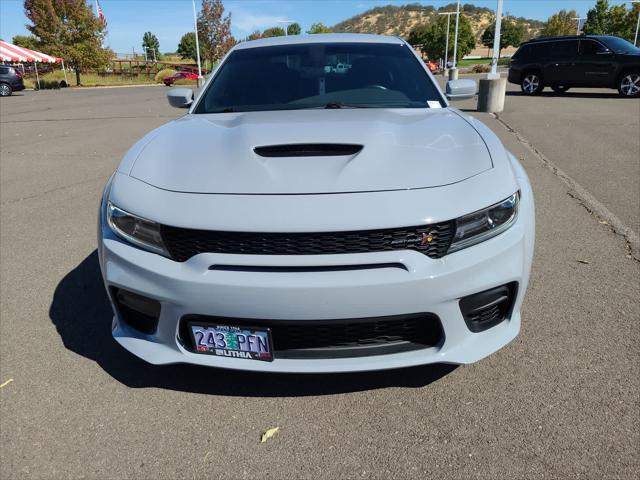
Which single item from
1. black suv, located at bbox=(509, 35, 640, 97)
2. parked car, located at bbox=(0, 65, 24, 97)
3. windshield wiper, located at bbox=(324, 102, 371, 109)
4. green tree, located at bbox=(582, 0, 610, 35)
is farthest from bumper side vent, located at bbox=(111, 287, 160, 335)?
green tree, located at bbox=(582, 0, 610, 35)

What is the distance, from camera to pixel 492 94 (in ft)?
40.2

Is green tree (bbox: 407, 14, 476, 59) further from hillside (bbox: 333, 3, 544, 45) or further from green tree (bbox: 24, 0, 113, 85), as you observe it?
hillside (bbox: 333, 3, 544, 45)

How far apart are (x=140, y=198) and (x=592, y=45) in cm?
1717

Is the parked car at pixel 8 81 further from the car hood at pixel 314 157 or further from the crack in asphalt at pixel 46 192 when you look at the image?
the car hood at pixel 314 157

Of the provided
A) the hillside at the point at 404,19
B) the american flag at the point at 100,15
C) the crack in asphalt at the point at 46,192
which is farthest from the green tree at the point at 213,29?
the hillside at the point at 404,19

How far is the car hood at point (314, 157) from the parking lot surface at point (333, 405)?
3.14ft

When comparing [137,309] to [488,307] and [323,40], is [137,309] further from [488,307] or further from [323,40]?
[323,40]

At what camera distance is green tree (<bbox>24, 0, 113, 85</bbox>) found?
42438mm

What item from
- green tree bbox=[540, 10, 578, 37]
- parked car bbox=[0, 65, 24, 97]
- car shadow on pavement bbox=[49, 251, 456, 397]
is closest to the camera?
car shadow on pavement bbox=[49, 251, 456, 397]

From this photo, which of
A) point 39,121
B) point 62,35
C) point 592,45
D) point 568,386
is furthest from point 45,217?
point 62,35

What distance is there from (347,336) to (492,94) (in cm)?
1178

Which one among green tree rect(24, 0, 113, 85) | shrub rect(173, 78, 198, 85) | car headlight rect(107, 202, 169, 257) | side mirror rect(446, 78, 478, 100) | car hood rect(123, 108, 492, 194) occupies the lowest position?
shrub rect(173, 78, 198, 85)

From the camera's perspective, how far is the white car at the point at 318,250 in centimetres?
179

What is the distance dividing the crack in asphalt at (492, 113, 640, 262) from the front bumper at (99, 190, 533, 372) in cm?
223
